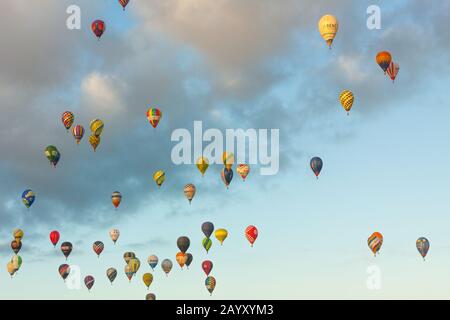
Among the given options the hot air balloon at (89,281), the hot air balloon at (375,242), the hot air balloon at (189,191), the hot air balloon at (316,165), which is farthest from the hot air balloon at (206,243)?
the hot air balloon at (375,242)

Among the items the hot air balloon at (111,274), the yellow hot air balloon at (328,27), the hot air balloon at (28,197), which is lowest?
the hot air balloon at (111,274)

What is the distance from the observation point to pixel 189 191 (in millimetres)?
108375

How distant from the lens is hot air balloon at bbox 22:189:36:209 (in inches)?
4181

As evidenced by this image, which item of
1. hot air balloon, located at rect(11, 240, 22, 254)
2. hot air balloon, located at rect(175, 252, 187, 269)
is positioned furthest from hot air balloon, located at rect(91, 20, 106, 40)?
hot air balloon, located at rect(11, 240, 22, 254)

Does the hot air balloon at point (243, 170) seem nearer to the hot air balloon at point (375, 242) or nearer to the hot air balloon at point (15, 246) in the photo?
the hot air balloon at point (375, 242)

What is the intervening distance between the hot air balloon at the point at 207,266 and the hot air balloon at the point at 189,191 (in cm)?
862

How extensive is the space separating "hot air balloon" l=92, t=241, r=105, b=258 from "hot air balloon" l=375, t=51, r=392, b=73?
43725mm

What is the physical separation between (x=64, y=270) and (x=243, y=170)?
91.3 feet

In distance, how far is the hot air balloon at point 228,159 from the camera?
10481cm

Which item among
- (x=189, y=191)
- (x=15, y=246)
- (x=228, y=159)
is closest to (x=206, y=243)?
(x=189, y=191)
